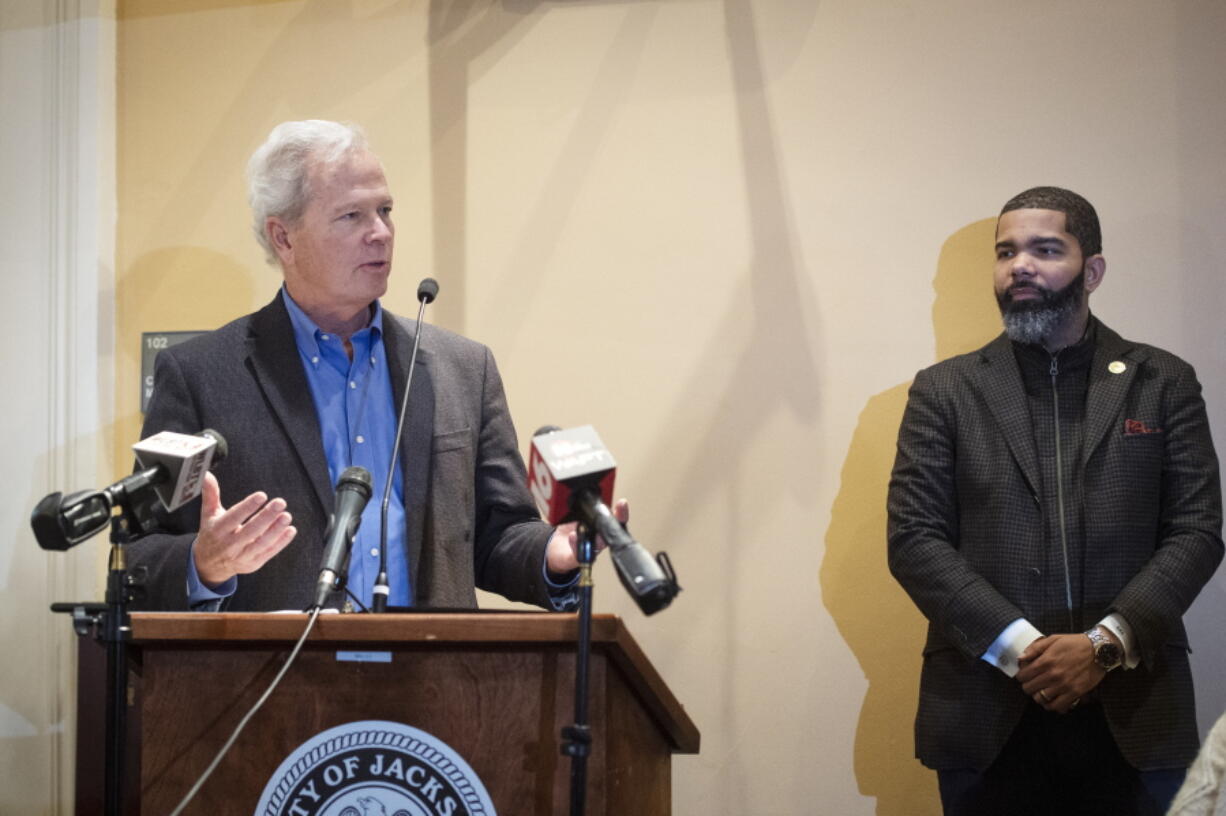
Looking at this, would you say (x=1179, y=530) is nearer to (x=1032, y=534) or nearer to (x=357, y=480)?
(x=1032, y=534)

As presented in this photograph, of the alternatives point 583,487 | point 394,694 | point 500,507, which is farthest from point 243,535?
point 500,507

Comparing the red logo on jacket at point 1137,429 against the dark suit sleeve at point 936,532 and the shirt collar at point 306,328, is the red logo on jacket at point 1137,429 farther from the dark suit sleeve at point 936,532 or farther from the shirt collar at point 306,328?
the shirt collar at point 306,328

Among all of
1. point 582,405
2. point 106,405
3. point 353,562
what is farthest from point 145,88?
point 353,562

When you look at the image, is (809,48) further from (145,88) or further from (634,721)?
(634,721)

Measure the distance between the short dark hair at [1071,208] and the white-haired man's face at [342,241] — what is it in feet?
5.21

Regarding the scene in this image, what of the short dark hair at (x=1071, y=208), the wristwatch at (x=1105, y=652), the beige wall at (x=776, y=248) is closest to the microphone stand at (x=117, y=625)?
the wristwatch at (x=1105, y=652)

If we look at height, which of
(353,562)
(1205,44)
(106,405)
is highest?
(1205,44)

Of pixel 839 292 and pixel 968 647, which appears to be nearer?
pixel 968 647

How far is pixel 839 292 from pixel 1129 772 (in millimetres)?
1459

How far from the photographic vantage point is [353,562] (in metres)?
2.41

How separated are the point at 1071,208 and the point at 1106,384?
47cm

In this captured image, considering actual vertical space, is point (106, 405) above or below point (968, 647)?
above

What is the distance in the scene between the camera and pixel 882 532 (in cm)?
349

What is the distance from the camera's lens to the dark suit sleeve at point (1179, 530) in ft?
8.89
